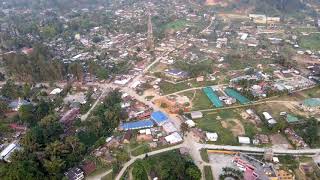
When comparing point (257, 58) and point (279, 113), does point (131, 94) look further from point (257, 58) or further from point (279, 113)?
point (257, 58)

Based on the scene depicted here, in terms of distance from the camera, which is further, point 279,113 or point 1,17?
point 1,17

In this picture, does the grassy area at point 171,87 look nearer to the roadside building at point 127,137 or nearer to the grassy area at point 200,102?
the grassy area at point 200,102

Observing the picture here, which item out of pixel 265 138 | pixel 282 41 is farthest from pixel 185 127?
pixel 282 41

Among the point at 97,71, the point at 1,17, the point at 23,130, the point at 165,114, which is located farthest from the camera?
the point at 1,17

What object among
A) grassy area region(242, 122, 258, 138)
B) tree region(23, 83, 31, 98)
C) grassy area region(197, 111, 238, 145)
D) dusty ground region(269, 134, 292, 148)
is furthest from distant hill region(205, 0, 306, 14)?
tree region(23, 83, 31, 98)

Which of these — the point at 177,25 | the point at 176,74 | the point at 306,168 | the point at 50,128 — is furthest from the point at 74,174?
the point at 177,25

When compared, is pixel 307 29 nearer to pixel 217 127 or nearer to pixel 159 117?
pixel 217 127

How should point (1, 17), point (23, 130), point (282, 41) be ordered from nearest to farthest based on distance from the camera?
point (23, 130) → point (282, 41) → point (1, 17)
